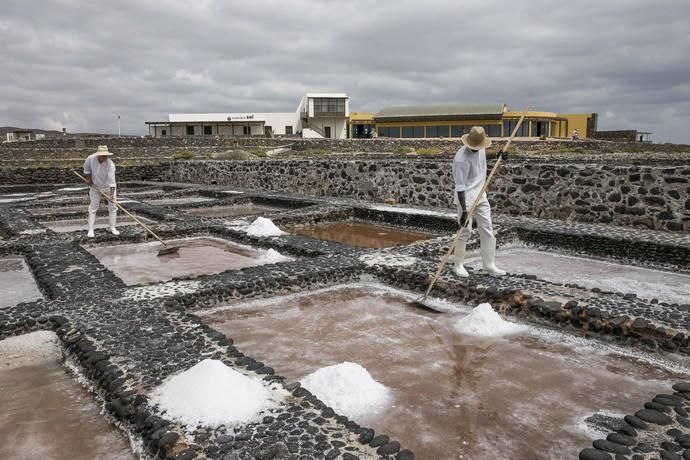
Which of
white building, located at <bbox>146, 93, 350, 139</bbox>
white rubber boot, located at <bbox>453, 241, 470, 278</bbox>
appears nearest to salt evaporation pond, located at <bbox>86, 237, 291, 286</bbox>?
white rubber boot, located at <bbox>453, 241, 470, 278</bbox>

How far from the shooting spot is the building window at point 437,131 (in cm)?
3997

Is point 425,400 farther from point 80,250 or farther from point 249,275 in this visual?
point 80,250

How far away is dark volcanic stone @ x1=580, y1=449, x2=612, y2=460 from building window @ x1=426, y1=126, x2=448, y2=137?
127 ft

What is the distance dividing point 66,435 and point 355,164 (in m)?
10.4

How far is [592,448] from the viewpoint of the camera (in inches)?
97.7

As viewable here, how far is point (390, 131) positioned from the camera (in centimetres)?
4247

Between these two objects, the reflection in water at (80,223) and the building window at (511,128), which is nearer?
the reflection in water at (80,223)

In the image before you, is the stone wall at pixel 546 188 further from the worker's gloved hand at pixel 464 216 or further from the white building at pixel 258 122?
the white building at pixel 258 122

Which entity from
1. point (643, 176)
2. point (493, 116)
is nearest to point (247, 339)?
point (643, 176)

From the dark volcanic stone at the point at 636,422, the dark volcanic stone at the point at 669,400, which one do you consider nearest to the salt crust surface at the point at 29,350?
the dark volcanic stone at the point at 636,422

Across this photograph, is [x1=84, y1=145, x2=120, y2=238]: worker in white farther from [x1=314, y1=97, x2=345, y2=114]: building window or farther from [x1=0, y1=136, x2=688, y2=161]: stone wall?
[x1=314, y1=97, x2=345, y2=114]: building window

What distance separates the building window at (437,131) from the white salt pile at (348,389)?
1507 inches

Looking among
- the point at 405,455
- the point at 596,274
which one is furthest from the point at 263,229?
the point at 405,455

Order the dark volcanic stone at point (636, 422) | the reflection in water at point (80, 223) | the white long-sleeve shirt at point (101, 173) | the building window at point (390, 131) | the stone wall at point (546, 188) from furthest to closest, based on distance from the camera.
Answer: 1. the building window at point (390, 131)
2. the reflection in water at point (80, 223)
3. the white long-sleeve shirt at point (101, 173)
4. the stone wall at point (546, 188)
5. the dark volcanic stone at point (636, 422)
